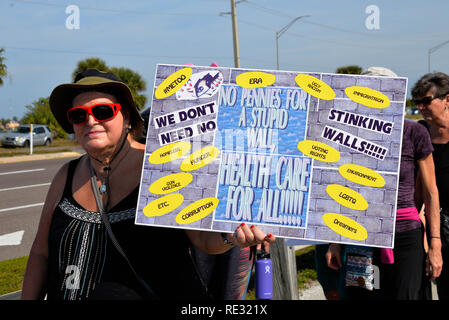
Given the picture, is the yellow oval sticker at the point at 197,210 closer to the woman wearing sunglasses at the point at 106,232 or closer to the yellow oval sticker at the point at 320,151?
the woman wearing sunglasses at the point at 106,232

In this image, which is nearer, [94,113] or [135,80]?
[94,113]

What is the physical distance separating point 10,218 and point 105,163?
28.7ft

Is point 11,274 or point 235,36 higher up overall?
point 235,36

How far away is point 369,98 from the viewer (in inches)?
81.1

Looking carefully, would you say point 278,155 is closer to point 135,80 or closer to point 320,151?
point 320,151

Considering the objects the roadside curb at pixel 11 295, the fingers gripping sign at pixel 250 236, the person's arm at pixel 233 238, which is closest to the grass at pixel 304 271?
the roadside curb at pixel 11 295

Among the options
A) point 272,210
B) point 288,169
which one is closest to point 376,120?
point 288,169

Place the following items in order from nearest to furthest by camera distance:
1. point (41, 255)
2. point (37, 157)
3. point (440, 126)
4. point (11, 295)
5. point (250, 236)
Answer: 1. point (250, 236)
2. point (41, 255)
3. point (440, 126)
4. point (11, 295)
5. point (37, 157)

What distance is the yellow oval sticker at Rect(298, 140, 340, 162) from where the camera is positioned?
206 centimetres

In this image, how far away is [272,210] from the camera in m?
2.04

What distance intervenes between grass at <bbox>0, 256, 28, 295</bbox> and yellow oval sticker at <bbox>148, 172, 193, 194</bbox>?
3924 millimetres

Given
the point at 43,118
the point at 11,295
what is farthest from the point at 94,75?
the point at 43,118

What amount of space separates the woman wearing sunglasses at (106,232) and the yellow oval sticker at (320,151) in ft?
1.30

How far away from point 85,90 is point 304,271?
4014 mm
